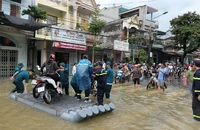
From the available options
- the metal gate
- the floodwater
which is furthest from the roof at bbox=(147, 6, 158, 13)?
the floodwater

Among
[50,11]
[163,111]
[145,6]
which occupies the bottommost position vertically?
[163,111]

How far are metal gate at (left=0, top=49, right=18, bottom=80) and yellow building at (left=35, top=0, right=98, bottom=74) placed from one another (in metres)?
2.26

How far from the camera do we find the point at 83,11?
21.5 meters

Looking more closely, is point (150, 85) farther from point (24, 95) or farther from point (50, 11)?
point (50, 11)

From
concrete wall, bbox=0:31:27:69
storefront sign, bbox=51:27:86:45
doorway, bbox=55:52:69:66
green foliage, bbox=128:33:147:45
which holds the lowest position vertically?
doorway, bbox=55:52:69:66

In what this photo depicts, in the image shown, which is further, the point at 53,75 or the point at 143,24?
the point at 143,24

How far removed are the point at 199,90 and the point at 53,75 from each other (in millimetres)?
4427

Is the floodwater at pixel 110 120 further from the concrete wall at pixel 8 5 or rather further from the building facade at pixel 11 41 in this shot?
the concrete wall at pixel 8 5

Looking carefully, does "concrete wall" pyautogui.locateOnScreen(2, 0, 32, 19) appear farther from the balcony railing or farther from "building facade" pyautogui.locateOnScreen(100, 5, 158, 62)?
the balcony railing

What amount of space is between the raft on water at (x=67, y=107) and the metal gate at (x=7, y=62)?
8230mm

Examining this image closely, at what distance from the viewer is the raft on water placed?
16.3 feet

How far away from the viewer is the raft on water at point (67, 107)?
4.95 metres

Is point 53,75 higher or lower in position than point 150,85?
higher

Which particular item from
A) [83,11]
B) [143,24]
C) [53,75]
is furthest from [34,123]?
[143,24]
